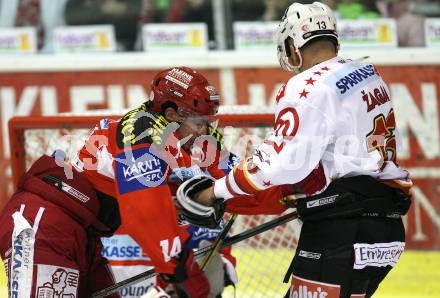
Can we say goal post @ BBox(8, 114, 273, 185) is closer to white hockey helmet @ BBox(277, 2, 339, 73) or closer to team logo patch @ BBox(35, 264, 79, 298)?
white hockey helmet @ BBox(277, 2, 339, 73)

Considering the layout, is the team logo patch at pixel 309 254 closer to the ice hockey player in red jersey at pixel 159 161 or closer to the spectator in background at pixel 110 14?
the ice hockey player in red jersey at pixel 159 161

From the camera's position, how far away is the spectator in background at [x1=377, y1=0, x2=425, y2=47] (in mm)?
7035

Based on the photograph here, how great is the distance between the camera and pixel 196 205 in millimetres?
4004

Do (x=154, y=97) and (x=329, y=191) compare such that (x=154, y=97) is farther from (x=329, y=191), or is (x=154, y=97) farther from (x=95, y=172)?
(x=329, y=191)

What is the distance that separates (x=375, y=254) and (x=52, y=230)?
1.16m

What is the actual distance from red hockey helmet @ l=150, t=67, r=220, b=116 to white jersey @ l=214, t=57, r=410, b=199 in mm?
330

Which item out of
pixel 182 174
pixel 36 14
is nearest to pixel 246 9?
pixel 36 14

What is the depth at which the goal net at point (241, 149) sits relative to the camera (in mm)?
5156

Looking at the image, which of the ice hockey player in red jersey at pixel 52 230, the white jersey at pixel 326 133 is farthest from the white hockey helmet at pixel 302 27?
the ice hockey player in red jersey at pixel 52 230

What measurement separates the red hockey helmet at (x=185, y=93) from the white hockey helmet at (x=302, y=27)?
1.02 feet

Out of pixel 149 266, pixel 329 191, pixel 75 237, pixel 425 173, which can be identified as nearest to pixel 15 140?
pixel 149 266

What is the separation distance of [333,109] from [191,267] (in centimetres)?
79

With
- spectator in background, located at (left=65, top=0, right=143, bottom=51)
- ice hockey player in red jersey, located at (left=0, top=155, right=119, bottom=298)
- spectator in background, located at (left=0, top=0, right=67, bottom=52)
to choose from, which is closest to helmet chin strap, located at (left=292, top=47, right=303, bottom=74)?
ice hockey player in red jersey, located at (left=0, top=155, right=119, bottom=298)

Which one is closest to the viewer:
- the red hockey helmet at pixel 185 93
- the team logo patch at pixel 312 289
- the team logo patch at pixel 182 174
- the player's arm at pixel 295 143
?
the player's arm at pixel 295 143
